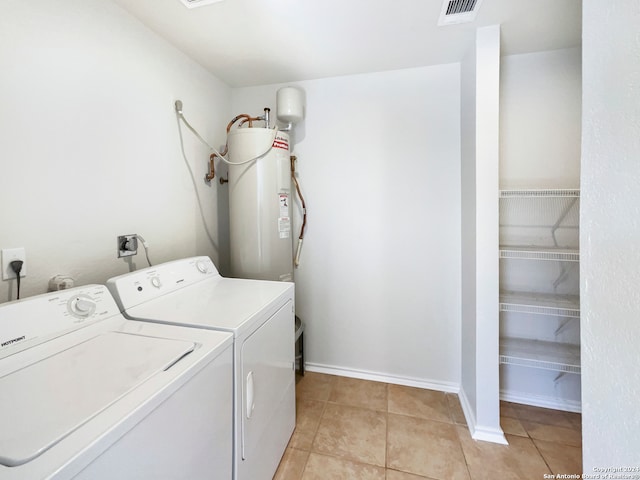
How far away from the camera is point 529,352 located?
1678 millimetres

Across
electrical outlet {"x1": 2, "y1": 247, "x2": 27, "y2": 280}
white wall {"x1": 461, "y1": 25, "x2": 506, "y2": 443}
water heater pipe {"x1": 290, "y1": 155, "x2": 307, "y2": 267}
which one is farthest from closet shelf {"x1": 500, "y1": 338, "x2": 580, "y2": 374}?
electrical outlet {"x1": 2, "y1": 247, "x2": 27, "y2": 280}

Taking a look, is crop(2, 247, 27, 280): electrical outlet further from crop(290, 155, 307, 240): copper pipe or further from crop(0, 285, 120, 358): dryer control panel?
crop(290, 155, 307, 240): copper pipe

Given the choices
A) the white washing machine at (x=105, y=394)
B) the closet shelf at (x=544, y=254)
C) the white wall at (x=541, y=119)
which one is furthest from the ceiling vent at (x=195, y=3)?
the closet shelf at (x=544, y=254)

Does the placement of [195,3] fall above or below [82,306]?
above

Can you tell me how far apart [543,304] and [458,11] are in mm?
1693

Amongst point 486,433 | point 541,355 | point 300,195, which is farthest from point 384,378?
point 300,195

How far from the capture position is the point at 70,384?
65cm

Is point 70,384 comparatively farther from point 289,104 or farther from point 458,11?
point 458,11

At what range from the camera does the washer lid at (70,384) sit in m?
0.50

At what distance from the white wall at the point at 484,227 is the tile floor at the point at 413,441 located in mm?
147

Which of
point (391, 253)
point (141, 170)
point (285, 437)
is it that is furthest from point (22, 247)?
point (391, 253)

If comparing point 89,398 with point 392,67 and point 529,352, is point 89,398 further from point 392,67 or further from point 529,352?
point 392,67

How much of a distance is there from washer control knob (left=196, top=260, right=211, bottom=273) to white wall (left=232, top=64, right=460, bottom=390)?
80cm

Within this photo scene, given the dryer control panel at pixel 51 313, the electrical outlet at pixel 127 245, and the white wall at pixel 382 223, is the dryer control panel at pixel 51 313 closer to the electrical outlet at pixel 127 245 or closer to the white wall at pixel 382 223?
the electrical outlet at pixel 127 245
